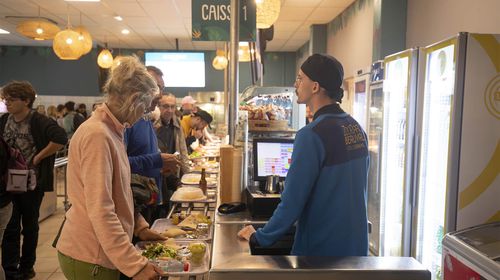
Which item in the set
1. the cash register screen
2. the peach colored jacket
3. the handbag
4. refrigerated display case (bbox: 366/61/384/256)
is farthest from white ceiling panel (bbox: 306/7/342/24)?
the peach colored jacket

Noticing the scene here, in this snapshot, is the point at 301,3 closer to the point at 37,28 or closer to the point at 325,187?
the point at 37,28

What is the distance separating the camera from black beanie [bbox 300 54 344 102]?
199 cm

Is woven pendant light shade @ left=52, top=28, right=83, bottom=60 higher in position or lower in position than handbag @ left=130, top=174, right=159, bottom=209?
higher

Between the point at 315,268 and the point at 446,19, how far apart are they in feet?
13.3

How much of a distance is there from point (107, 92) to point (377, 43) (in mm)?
5026

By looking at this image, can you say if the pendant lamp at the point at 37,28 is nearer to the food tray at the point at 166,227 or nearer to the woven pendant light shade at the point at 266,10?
the woven pendant light shade at the point at 266,10

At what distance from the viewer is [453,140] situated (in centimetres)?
272

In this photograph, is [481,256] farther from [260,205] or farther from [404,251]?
[404,251]

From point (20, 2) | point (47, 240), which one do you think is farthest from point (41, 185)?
point (20, 2)

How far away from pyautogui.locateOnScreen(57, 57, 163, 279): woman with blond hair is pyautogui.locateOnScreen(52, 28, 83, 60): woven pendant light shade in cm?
576

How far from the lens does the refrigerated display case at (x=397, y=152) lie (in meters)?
3.51

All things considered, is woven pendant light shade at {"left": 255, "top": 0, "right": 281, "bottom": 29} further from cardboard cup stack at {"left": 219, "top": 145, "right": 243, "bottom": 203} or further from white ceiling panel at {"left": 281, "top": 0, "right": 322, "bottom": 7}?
white ceiling panel at {"left": 281, "top": 0, "right": 322, "bottom": 7}

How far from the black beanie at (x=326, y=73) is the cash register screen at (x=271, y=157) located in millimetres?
795

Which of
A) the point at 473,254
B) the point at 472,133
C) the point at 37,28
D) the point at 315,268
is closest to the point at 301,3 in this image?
the point at 37,28
